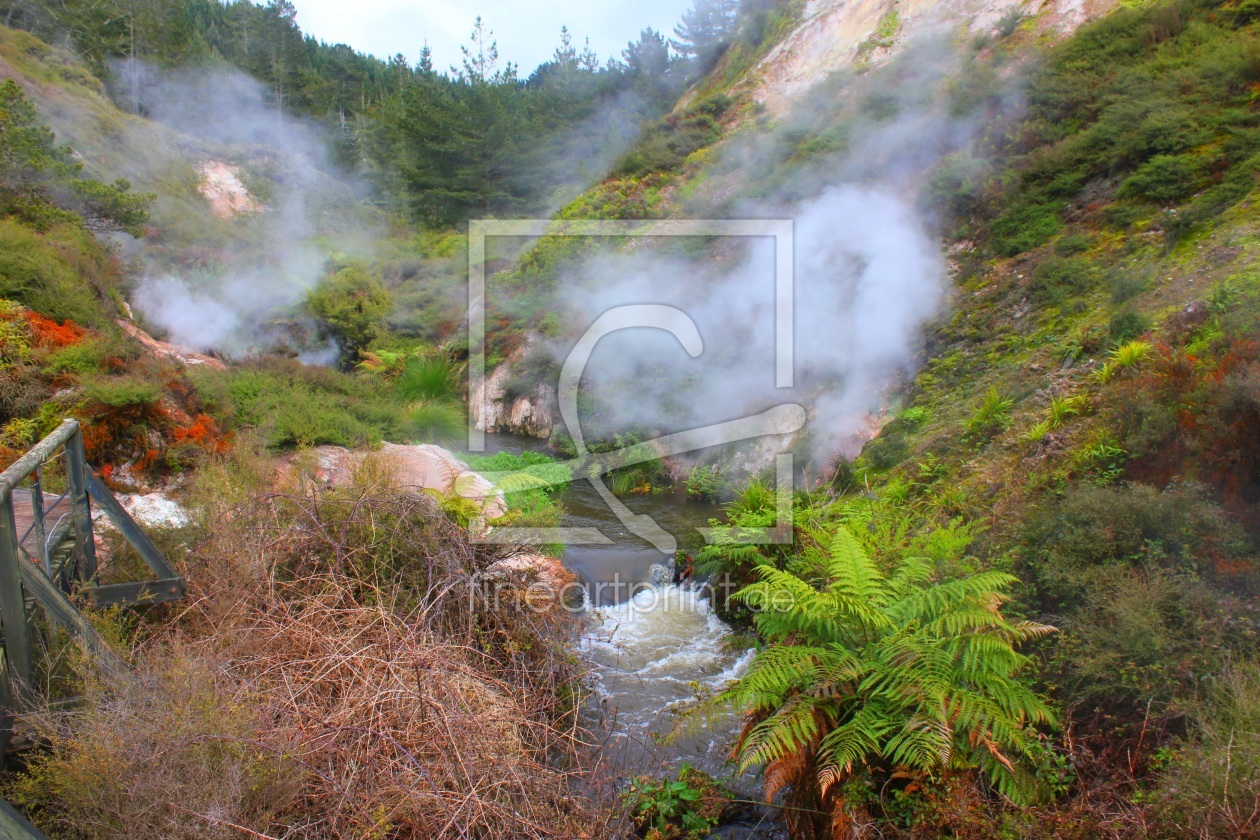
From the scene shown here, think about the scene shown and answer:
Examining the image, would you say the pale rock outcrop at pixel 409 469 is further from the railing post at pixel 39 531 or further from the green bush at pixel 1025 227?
the green bush at pixel 1025 227

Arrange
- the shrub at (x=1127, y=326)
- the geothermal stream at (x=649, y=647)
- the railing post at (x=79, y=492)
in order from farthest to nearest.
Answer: the shrub at (x=1127, y=326)
the geothermal stream at (x=649, y=647)
the railing post at (x=79, y=492)

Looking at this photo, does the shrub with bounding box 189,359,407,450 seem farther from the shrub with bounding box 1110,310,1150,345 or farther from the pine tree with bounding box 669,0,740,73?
the pine tree with bounding box 669,0,740,73

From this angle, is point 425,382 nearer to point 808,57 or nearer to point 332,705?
point 332,705

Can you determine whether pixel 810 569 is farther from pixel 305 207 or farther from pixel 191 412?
pixel 305 207

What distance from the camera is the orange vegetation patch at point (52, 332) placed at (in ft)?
26.3

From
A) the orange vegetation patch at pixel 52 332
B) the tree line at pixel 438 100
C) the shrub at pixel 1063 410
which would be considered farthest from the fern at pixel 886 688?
the tree line at pixel 438 100

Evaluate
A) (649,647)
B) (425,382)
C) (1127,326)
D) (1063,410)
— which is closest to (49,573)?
(649,647)

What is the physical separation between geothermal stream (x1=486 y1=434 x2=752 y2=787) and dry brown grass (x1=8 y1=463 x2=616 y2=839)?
27.2 inches

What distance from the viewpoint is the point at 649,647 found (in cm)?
657

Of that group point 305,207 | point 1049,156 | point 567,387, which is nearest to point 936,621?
point 1049,156

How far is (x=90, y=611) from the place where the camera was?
3824 mm

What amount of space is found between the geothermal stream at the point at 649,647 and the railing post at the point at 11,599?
3.07 metres

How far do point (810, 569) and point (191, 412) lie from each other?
24.5 ft

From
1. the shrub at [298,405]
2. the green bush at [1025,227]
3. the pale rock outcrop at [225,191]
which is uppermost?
the pale rock outcrop at [225,191]
